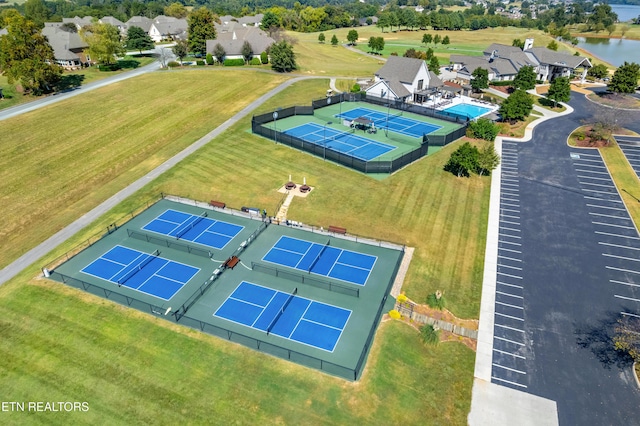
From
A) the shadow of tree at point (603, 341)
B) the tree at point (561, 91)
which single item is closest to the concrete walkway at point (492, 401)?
the shadow of tree at point (603, 341)

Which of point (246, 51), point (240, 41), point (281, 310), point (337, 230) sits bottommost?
point (281, 310)

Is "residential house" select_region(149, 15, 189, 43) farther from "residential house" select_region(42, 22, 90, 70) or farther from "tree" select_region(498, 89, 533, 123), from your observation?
"tree" select_region(498, 89, 533, 123)

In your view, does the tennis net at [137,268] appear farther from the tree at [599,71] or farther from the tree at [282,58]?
the tree at [599,71]

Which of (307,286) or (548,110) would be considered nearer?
(307,286)

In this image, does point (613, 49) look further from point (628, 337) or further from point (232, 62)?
point (628, 337)

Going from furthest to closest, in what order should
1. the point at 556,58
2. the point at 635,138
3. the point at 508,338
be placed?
1. the point at 556,58
2. the point at 635,138
3. the point at 508,338

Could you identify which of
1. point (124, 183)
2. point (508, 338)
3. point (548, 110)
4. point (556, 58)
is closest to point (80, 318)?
point (124, 183)

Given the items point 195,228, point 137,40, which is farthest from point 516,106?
point 137,40

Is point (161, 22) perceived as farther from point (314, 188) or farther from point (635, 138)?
point (635, 138)

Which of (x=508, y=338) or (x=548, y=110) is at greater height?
(x=548, y=110)
